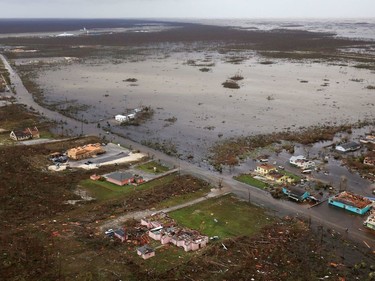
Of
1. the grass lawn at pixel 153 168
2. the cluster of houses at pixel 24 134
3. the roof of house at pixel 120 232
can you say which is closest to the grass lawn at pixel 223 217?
the roof of house at pixel 120 232

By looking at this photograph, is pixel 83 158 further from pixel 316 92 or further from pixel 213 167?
pixel 316 92

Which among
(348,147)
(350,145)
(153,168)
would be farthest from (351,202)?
(153,168)

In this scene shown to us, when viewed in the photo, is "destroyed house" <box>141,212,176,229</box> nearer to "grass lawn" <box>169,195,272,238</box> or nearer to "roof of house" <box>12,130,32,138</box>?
"grass lawn" <box>169,195,272,238</box>

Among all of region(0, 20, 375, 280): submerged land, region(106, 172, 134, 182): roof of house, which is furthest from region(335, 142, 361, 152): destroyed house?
region(106, 172, 134, 182): roof of house

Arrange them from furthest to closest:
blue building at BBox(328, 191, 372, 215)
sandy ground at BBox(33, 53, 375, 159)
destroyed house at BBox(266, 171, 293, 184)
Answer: sandy ground at BBox(33, 53, 375, 159) < destroyed house at BBox(266, 171, 293, 184) < blue building at BBox(328, 191, 372, 215)

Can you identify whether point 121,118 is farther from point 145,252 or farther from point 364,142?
point 145,252

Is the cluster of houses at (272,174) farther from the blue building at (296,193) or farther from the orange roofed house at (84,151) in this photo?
the orange roofed house at (84,151)
